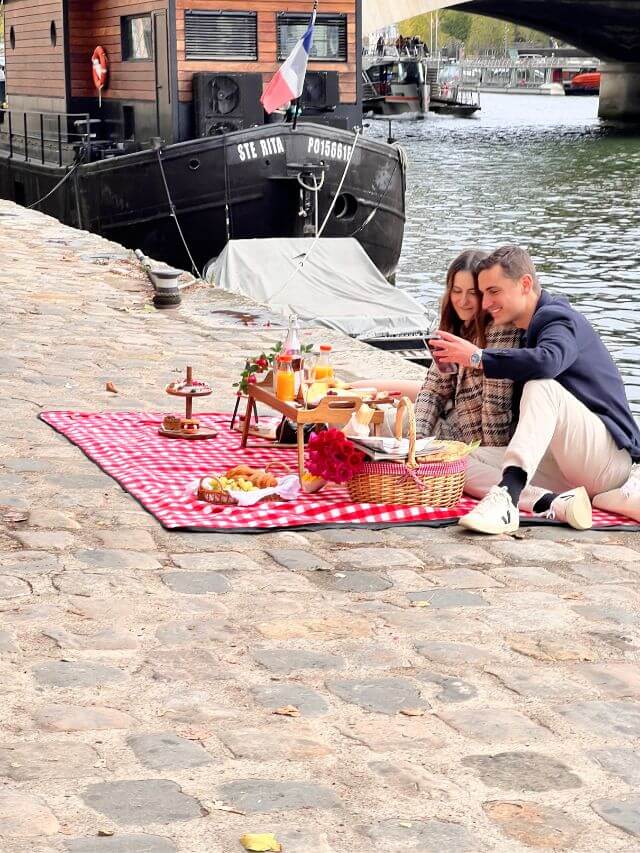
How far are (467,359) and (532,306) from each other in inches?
14.9

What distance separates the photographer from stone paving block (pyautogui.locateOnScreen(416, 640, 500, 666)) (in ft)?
13.8

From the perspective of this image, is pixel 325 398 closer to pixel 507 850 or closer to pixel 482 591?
pixel 482 591

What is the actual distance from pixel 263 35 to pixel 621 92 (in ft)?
163

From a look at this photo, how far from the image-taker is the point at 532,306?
600cm

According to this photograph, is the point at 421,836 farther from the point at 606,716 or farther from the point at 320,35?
the point at 320,35

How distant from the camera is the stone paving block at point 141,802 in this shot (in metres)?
3.18

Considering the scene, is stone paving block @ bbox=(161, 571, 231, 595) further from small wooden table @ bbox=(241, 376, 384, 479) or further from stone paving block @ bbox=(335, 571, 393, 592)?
small wooden table @ bbox=(241, 376, 384, 479)

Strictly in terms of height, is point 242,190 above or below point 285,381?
above

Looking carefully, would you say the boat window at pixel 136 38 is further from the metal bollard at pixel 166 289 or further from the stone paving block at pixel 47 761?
the stone paving block at pixel 47 761

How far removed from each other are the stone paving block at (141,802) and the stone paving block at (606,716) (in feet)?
3.56

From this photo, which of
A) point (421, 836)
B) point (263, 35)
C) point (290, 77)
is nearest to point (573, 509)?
point (421, 836)

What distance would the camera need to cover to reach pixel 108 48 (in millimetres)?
18453

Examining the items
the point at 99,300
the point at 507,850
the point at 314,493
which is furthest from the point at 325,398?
the point at 99,300

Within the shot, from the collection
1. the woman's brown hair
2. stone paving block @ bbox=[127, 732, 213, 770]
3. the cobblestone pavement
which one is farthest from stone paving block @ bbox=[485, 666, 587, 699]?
the woman's brown hair
